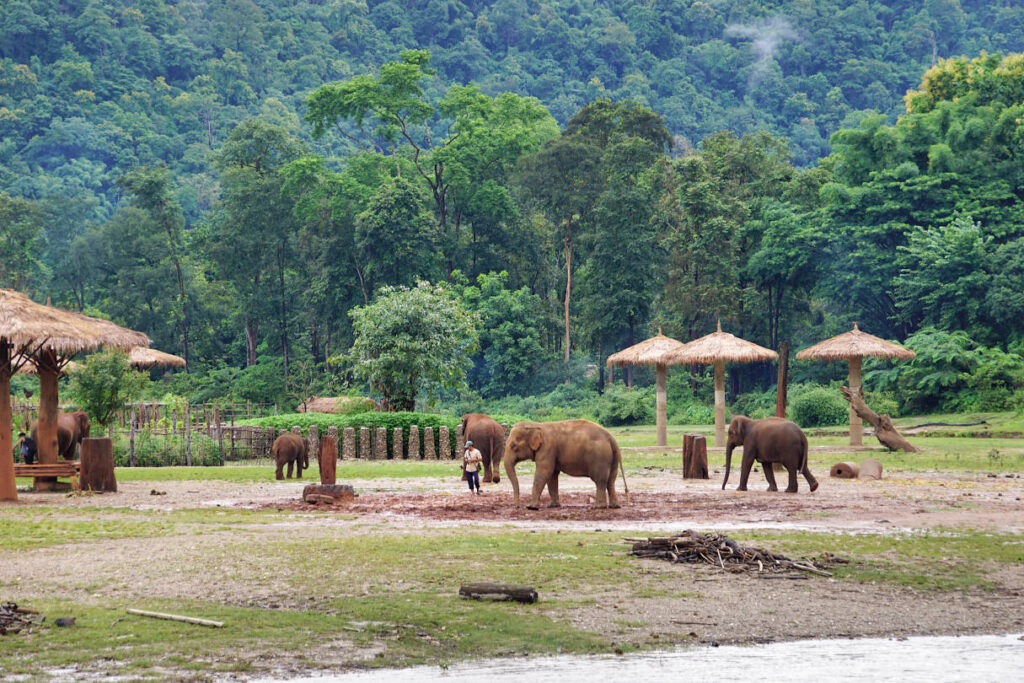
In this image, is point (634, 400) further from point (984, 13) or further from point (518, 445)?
point (984, 13)

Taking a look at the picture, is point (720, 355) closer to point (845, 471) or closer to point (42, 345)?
point (845, 471)

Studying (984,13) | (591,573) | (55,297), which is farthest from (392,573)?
(984,13)

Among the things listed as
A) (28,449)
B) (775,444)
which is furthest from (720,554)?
(28,449)

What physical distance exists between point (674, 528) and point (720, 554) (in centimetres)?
293

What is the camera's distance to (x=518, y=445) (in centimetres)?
1842

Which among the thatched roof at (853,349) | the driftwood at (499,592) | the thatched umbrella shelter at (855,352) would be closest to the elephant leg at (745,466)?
the driftwood at (499,592)

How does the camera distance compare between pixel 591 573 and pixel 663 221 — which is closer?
pixel 591 573

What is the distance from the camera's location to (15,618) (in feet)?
35.6

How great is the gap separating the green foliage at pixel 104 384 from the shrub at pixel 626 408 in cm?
2452

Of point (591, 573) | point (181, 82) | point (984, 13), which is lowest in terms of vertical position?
point (591, 573)

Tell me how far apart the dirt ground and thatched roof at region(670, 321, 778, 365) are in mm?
8849

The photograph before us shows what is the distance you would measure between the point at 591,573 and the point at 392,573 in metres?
2.24

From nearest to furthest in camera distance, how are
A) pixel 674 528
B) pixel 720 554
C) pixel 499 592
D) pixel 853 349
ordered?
pixel 499 592
pixel 720 554
pixel 674 528
pixel 853 349

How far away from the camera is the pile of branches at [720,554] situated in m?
13.4
